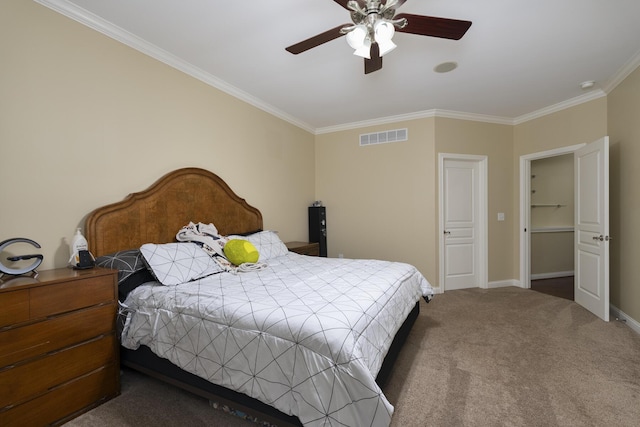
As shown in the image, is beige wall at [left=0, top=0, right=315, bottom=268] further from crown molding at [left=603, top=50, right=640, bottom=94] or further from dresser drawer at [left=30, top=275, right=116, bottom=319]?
crown molding at [left=603, top=50, right=640, bottom=94]

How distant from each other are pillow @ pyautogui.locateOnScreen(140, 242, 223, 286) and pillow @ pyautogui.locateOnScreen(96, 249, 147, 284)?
0.10 metres

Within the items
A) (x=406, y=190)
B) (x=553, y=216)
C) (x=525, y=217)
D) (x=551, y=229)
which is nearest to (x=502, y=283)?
(x=525, y=217)

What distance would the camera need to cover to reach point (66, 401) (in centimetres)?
162

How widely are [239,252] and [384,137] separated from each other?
2.96 meters

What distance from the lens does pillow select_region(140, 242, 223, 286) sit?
204 cm

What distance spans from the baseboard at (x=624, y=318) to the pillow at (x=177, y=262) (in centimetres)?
391

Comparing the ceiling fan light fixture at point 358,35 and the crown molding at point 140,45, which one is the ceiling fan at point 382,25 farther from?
the crown molding at point 140,45

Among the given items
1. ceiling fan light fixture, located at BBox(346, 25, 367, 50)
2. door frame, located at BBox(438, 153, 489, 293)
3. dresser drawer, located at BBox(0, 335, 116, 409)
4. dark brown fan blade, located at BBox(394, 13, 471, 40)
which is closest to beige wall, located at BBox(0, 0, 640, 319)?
door frame, located at BBox(438, 153, 489, 293)

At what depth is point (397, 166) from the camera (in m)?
4.36

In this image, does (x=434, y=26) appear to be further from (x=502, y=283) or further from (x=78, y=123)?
(x=502, y=283)

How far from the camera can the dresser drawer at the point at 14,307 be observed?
139cm

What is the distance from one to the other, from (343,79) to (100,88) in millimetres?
2203

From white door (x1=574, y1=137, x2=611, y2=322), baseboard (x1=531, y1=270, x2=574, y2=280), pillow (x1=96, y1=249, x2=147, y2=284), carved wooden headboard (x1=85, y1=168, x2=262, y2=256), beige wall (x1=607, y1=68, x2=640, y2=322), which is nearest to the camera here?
pillow (x1=96, y1=249, x2=147, y2=284)

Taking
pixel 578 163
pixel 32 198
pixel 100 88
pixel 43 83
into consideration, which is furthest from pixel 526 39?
pixel 32 198
